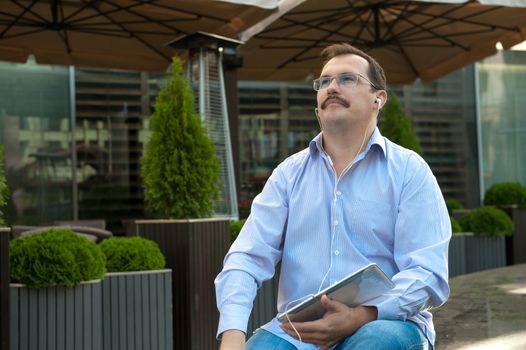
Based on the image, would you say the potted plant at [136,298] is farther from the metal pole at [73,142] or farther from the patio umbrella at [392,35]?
the metal pole at [73,142]

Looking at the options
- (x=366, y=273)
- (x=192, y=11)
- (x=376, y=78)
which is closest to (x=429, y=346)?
(x=366, y=273)

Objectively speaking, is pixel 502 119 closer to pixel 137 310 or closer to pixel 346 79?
pixel 137 310

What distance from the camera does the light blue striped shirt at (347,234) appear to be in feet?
6.98

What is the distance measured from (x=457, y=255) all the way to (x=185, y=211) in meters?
3.53

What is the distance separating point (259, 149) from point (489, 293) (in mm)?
6821

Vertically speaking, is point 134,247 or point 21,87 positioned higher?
point 21,87

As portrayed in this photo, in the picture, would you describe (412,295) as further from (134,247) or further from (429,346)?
(134,247)

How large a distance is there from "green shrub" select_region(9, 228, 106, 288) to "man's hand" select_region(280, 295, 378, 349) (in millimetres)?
2553

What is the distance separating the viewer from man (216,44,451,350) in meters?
2.09

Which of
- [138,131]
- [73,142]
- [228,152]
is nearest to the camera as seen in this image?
[228,152]

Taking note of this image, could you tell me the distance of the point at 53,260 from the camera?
430 centimetres

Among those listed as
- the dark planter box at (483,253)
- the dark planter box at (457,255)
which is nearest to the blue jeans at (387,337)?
the dark planter box at (457,255)

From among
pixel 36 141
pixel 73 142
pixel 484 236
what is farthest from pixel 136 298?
pixel 73 142

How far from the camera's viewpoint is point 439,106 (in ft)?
46.2
